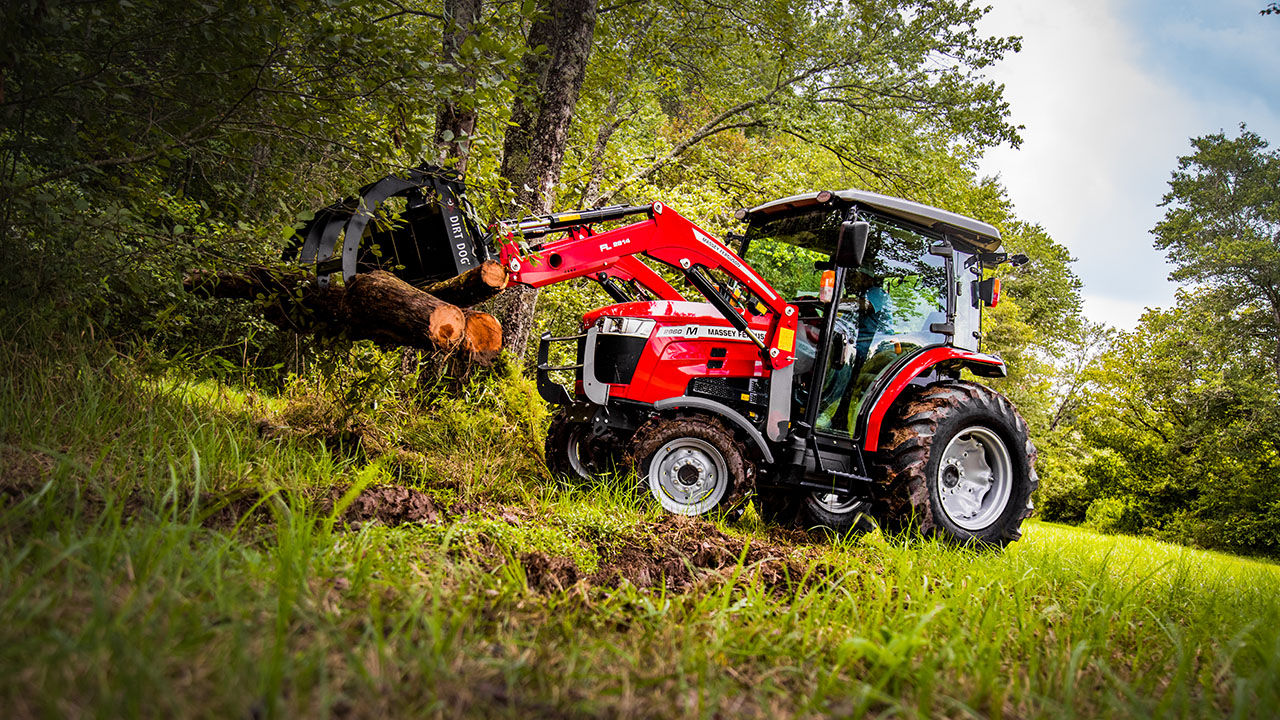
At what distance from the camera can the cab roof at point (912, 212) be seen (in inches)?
185

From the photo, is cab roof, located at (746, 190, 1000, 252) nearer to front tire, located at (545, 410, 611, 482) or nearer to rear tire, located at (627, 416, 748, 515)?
rear tire, located at (627, 416, 748, 515)

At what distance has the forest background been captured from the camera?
320 centimetres

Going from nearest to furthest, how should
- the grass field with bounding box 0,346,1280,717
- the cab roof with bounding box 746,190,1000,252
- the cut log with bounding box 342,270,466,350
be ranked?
the grass field with bounding box 0,346,1280,717
the cut log with bounding box 342,270,466,350
the cab roof with bounding box 746,190,1000,252

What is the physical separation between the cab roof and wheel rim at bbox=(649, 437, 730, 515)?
1.83 meters

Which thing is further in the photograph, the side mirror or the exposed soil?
the side mirror

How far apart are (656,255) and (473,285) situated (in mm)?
1301

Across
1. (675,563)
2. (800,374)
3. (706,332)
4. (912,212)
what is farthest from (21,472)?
(912,212)

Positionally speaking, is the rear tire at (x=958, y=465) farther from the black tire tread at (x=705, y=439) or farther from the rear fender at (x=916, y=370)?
the black tire tread at (x=705, y=439)

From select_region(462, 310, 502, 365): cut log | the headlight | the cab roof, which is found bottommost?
select_region(462, 310, 502, 365): cut log

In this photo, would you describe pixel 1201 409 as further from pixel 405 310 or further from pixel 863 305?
pixel 405 310

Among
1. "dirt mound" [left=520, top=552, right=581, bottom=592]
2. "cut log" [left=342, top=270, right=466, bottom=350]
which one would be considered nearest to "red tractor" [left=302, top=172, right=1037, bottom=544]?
"cut log" [left=342, top=270, right=466, bottom=350]

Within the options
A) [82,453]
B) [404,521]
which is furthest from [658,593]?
[82,453]

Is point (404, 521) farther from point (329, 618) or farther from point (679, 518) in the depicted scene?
point (679, 518)

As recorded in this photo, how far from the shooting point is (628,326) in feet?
15.6
